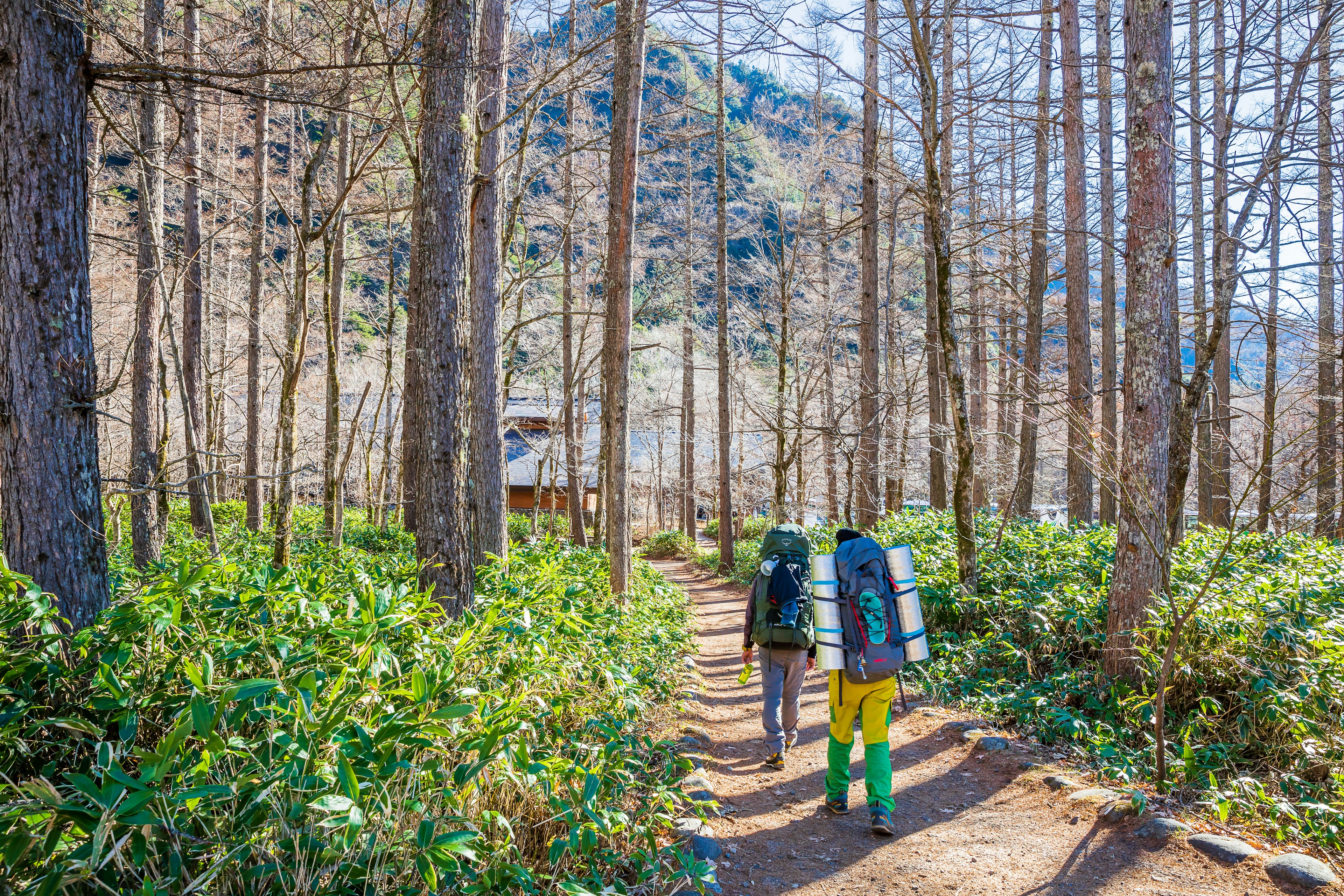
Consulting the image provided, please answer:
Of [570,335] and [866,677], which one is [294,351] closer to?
[866,677]

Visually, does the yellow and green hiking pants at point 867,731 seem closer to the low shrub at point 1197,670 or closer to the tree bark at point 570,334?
the low shrub at point 1197,670

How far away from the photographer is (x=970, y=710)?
223 inches

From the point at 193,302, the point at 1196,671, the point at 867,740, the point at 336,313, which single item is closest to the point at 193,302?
the point at 193,302

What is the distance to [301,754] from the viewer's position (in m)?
2.29

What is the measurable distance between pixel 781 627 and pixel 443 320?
10.00 feet

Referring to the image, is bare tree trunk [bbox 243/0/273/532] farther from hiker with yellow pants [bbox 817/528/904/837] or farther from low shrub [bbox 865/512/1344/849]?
low shrub [bbox 865/512/1344/849]

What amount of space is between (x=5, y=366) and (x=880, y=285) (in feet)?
66.8

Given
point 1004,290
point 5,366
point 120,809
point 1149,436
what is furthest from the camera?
point 1004,290

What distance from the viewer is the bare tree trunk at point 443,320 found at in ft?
14.7

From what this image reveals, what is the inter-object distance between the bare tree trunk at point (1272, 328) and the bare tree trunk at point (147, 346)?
29.0 feet

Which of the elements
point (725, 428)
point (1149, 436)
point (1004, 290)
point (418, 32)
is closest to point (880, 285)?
point (1004, 290)

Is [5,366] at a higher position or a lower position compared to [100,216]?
lower

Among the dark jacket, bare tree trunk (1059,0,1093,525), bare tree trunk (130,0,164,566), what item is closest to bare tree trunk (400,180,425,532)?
the dark jacket

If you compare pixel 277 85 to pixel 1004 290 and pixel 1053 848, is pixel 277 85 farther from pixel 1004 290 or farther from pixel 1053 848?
pixel 1004 290
